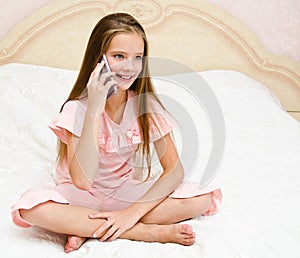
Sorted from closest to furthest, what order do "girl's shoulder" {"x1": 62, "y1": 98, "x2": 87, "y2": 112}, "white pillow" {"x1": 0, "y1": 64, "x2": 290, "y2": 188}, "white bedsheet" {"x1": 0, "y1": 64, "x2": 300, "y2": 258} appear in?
"white bedsheet" {"x1": 0, "y1": 64, "x2": 300, "y2": 258} → "girl's shoulder" {"x1": 62, "y1": 98, "x2": 87, "y2": 112} → "white pillow" {"x1": 0, "y1": 64, "x2": 290, "y2": 188}

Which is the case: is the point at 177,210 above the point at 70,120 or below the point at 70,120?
below

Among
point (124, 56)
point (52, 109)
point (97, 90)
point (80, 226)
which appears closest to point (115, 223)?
point (80, 226)

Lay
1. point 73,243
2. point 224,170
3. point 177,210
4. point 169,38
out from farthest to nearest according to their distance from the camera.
A: point 169,38 < point 224,170 < point 177,210 < point 73,243

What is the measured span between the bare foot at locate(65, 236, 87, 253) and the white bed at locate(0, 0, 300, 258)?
0.6 inches

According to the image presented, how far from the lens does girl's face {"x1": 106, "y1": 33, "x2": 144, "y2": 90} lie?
129 centimetres

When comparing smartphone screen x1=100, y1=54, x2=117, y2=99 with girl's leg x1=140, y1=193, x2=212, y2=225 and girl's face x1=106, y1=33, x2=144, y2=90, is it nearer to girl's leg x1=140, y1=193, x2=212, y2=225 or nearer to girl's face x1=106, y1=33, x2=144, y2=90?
girl's face x1=106, y1=33, x2=144, y2=90

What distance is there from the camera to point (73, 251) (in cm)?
112

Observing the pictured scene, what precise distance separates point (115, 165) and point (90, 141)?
209 millimetres

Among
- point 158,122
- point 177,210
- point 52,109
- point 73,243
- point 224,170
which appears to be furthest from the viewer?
point 52,109

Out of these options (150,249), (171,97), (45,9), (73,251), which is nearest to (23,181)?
(73,251)

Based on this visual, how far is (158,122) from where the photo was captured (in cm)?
139

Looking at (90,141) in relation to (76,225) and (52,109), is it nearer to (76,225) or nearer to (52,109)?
Answer: (76,225)

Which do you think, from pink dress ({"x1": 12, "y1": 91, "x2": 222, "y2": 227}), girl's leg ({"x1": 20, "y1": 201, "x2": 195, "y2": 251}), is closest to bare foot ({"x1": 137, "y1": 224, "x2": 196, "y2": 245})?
girl's leg ({"x1": 20, "y1": 201, "x2": 195, "y2": 251})

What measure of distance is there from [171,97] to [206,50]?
429mm
